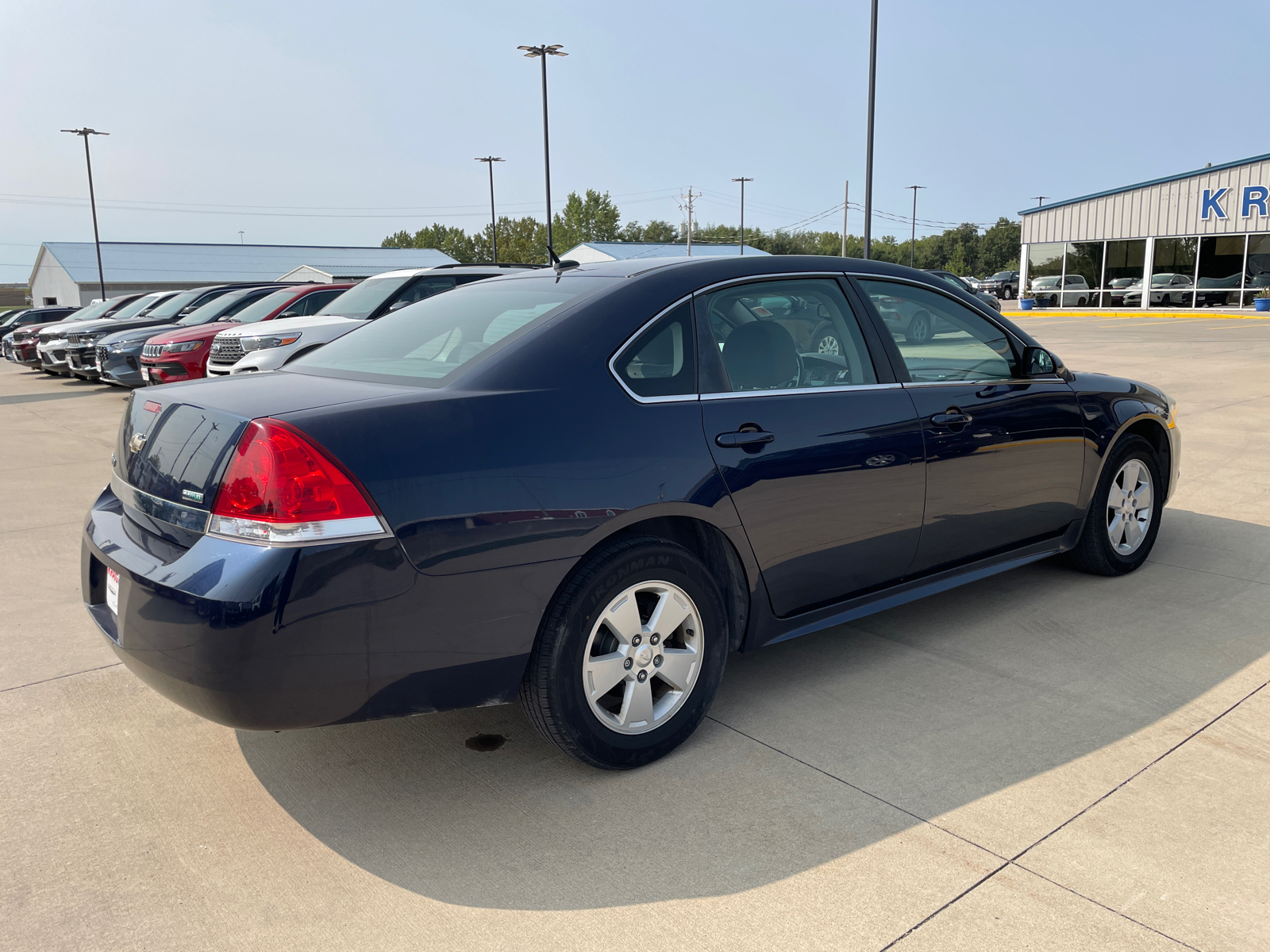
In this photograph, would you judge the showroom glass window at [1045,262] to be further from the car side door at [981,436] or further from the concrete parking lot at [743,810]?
the concrete parking lot at [743,810]

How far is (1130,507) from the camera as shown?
4.89 m

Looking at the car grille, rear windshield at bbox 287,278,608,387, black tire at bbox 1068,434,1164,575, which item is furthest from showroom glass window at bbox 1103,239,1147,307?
rear windshield at bbox 287,278,608,387

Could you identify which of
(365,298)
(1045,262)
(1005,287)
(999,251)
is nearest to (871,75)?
(365,298)

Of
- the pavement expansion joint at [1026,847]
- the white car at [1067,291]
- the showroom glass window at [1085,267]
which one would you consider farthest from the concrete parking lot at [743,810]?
the white car at [1067,291]

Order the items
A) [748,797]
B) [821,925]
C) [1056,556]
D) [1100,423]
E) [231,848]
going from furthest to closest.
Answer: [1056,556], [1100,423], [748,797], [231,848], [821,925]

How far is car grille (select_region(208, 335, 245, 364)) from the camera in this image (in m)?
11.3

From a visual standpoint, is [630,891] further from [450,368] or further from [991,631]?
[991,631]

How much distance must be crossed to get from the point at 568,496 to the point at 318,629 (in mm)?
747

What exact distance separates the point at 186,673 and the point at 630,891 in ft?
4.11

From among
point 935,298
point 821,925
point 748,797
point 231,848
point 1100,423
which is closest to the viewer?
point 821,925

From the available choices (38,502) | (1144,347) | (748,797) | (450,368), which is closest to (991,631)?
(748,797)

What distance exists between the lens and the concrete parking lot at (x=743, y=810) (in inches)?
93.0

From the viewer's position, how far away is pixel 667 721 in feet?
10.2

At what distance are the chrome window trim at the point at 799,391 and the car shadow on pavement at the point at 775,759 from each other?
1.09 metres
